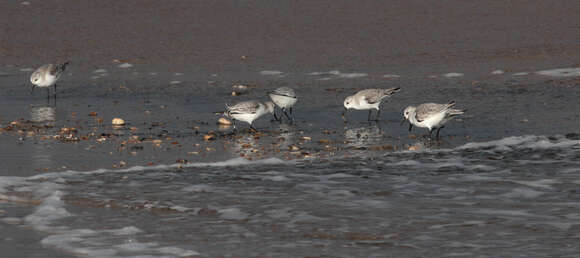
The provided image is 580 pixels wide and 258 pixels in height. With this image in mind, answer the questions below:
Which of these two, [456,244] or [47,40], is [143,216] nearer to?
[456,244]

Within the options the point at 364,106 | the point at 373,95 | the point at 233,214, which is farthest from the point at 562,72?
the point at 233,214

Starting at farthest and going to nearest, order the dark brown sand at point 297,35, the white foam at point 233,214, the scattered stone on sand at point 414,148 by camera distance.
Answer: the dark brown sand at point 297,35 < the scattered stone on sand at point 414,148 < the white foam at point 233,214

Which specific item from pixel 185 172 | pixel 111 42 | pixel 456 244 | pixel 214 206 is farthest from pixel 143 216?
pixel 111 42

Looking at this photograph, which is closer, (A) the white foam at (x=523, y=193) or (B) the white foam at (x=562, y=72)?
(A) the white foam at (x=523, y=193)

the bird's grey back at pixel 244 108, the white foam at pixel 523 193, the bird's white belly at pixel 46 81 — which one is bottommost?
the white foam at pixel 523 193

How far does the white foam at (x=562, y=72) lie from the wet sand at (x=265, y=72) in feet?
1.25

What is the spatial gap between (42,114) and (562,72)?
11869mm

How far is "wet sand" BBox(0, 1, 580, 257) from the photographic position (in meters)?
15.6

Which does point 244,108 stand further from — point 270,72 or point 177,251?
point 177,251

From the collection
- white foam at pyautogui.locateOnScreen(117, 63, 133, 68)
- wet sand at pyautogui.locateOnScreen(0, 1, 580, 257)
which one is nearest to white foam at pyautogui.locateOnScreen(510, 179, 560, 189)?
wet sand at pyautogui.locateOnScreen(0, 1, 580, 257)

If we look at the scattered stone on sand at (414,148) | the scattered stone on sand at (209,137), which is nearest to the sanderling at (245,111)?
the scattered stone on sand at (209,137)

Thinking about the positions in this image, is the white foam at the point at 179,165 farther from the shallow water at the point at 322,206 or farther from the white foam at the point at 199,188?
the white foam at the point at 199,188

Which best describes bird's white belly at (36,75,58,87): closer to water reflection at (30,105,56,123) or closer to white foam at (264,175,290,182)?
water reflection at (30,105,56,123)

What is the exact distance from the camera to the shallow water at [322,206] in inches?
359
